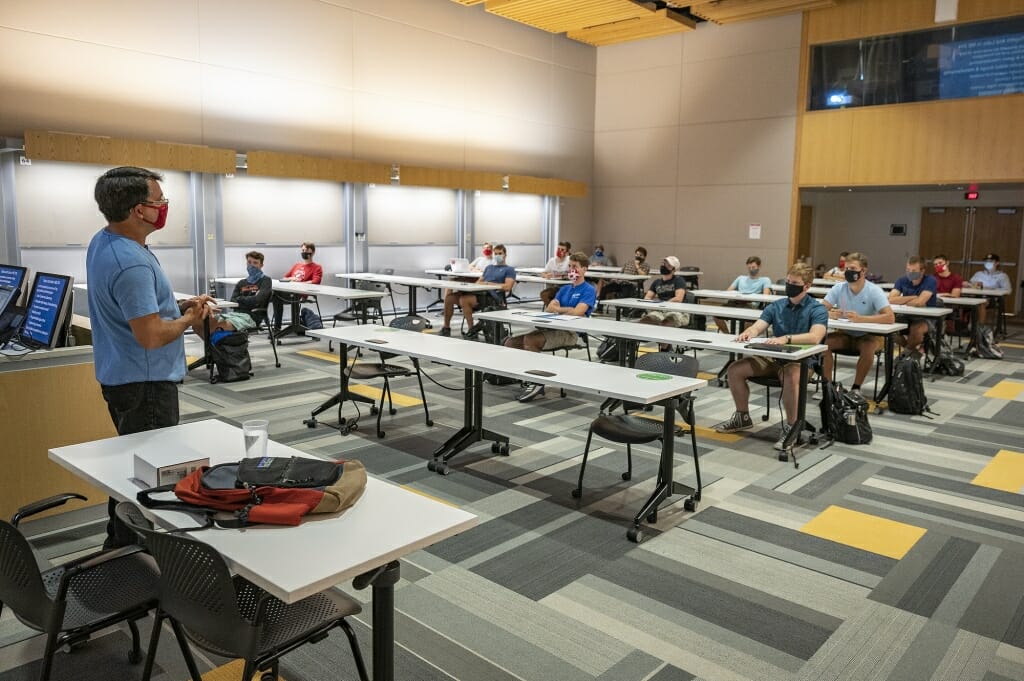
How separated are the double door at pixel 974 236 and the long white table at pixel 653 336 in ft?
33.0

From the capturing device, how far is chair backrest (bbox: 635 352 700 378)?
4.87m

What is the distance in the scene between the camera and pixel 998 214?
13820 millimetres

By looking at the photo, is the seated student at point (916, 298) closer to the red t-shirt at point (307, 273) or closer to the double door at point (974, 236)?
the double door at point (974, 236)

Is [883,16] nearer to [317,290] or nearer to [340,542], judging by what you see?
[317,290]

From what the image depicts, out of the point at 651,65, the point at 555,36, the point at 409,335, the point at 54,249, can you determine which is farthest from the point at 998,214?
the point at 54,249

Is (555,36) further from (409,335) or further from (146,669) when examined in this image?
(146,669)

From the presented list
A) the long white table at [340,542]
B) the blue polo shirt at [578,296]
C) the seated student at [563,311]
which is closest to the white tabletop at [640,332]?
the seated student at [563,311]

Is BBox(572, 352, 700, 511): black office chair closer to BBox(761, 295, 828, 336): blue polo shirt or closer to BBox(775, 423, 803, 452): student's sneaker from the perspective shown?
BBox(775, 423, 803, 452): student's sneaker

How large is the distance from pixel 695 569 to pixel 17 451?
3402 mm

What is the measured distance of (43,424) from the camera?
3.85 m

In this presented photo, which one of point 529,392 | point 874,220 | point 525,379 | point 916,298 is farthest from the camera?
point 874,220

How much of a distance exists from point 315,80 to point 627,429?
9.30m

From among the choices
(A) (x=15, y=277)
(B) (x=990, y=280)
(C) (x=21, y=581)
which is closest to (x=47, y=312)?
(A) (x=15, y=277)

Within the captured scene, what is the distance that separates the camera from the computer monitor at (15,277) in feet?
13.6
